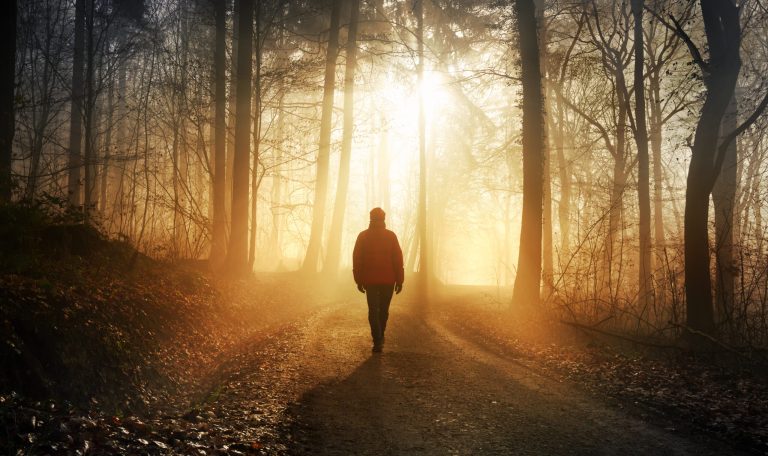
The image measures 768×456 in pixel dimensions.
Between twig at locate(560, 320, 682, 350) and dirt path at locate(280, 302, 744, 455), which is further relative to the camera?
twig at locate(560, 320, 682, 350)

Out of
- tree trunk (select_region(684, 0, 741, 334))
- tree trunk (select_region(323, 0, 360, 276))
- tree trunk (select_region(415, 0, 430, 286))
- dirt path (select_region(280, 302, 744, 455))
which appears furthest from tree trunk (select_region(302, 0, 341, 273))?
tree trunk (select_region(684, 0, 741, 334))

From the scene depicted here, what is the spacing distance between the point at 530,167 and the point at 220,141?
34.9 feet

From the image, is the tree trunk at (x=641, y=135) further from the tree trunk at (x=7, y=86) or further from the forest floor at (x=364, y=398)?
the tree trunk at (x=7, y=86)

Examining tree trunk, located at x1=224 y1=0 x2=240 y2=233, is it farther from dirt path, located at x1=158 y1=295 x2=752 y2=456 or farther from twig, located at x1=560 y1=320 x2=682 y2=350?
twig, located at x1=560 y1=320 x2=682 y2=350

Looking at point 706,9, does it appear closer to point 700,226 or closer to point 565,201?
point 700,226

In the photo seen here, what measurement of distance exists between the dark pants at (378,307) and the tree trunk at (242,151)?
323 inches

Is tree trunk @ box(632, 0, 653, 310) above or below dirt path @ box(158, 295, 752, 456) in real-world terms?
above

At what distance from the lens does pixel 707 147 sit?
920cm

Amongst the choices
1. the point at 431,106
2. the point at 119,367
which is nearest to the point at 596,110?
the point at 431,106

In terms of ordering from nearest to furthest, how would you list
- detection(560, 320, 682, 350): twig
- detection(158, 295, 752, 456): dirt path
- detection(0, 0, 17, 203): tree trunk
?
detection(158, 295, 752, 456): dirt path < detection(560, 320, 682, 350): twig < detection(0, 0, 17, 203): tree trunk

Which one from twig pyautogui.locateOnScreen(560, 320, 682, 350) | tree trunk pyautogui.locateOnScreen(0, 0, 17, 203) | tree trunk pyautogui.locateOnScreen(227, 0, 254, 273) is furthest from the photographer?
tree trunk pyautogui.locateOnScreen(227, 0, 254, 273)

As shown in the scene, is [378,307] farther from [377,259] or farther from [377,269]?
[377,259]

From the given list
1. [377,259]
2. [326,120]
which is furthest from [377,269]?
[326,120]

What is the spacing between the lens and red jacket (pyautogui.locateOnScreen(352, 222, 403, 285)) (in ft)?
29.4
